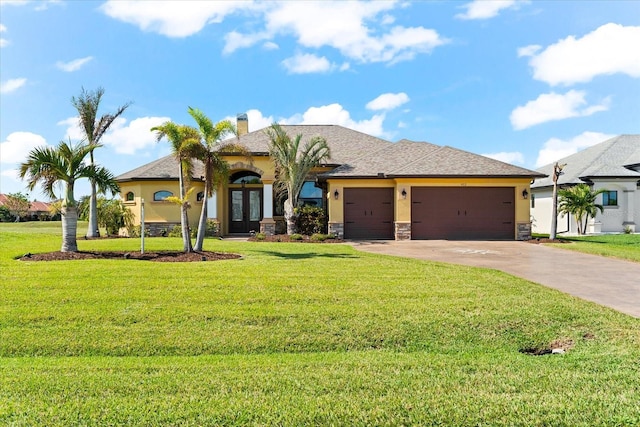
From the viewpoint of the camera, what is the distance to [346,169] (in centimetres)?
1947

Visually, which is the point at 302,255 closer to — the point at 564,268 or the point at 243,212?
the point at 564,268

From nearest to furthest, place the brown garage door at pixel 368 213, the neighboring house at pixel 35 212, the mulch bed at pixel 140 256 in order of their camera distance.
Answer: the mulch bed at pixel 140 256 → the brown garage door at pixel 368 213 → the neighboring house at pixel 35 212

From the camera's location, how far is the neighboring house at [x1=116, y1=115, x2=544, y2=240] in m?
18.7

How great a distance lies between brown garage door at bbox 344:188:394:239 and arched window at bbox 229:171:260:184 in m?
5.76

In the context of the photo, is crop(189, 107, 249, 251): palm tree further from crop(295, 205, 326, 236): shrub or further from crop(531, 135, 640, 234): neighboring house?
crop(531, 135, 640, 234): neighboring house

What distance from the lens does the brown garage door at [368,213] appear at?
62.5 feet

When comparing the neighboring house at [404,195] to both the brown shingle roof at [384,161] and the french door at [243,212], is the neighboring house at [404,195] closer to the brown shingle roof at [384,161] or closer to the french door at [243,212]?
the brown shingle roof at [384,161]

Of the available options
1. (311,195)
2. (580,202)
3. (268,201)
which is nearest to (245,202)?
(268,201)

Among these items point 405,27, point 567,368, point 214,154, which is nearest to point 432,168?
point 405,27

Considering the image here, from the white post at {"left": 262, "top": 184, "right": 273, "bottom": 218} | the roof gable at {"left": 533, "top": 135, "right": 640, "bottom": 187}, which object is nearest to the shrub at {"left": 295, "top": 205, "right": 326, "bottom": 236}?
the white post at {"left": 262, "top": 184, "right": 273, "bottom": 218}

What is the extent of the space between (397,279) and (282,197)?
14099 millimetres

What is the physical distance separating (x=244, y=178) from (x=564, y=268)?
16376 mm

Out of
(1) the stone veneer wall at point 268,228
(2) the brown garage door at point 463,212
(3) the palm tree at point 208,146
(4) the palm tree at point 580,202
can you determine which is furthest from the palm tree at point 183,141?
(4) the palm tree at point 580,202

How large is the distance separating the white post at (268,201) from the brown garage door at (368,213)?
3.84m
